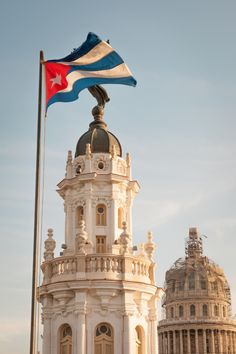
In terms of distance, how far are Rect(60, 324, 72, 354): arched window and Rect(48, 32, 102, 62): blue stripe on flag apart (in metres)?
18.9

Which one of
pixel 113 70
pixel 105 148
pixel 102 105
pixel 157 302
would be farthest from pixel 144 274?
pixel 113 70

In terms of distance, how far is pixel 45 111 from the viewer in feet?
70.9

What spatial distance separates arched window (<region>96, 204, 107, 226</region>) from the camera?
39.6 m

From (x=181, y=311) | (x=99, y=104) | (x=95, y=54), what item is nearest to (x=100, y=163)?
(x=99, y=104)

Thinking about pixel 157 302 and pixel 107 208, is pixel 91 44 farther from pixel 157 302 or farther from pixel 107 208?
pixel 157 302

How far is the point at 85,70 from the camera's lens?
77.1 ft

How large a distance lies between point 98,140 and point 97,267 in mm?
9202

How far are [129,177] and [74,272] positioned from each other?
25.7 feet

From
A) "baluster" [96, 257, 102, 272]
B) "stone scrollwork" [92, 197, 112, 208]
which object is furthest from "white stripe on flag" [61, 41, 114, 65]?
"stone scrollwork" [92, 197, 112, 208]

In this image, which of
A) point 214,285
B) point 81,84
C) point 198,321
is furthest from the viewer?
point 214,285

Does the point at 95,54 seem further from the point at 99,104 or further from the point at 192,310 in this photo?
the point at 192,310

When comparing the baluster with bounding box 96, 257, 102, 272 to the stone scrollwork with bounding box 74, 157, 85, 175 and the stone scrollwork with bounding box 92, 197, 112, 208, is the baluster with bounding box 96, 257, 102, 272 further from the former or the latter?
the stone scrollwork with bounding box 74, 157, 85, 175

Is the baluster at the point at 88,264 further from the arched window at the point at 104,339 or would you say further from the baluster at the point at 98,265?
the arched window at the point at 104,339

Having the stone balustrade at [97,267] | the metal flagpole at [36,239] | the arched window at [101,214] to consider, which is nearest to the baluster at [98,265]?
the stone balustrade at [97,267]
